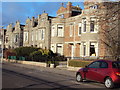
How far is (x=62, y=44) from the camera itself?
37188 millimetres

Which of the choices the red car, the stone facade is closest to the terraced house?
the stone facade

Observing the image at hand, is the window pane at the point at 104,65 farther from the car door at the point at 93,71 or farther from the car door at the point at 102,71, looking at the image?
the car door at the point at 93,71

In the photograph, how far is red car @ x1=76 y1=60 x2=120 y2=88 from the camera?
11.2 m

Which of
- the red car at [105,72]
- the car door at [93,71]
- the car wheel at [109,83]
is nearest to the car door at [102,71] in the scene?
the red car at [105,72]

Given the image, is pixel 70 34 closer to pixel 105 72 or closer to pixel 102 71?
pixel 102 71

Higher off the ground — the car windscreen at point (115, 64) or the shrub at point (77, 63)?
the car windscreen at point (115, 64)

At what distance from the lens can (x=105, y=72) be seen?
38.1 ft

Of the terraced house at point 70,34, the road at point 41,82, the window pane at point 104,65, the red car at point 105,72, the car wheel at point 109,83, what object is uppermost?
the terraced house at point 70,34

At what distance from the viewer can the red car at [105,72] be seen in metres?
11.2

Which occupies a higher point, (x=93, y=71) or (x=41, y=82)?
(x=93, y=71)

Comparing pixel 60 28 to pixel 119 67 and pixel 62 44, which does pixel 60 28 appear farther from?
pixel 119 67

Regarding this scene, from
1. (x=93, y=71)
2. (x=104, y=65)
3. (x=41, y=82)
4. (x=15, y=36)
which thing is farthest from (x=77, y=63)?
(x=15, y=36)

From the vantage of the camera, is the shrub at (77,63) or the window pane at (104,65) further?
the shrub at (77,63)

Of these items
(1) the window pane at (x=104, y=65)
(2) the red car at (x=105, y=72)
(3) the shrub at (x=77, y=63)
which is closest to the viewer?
(2) the red car at (x=105, y=72)
